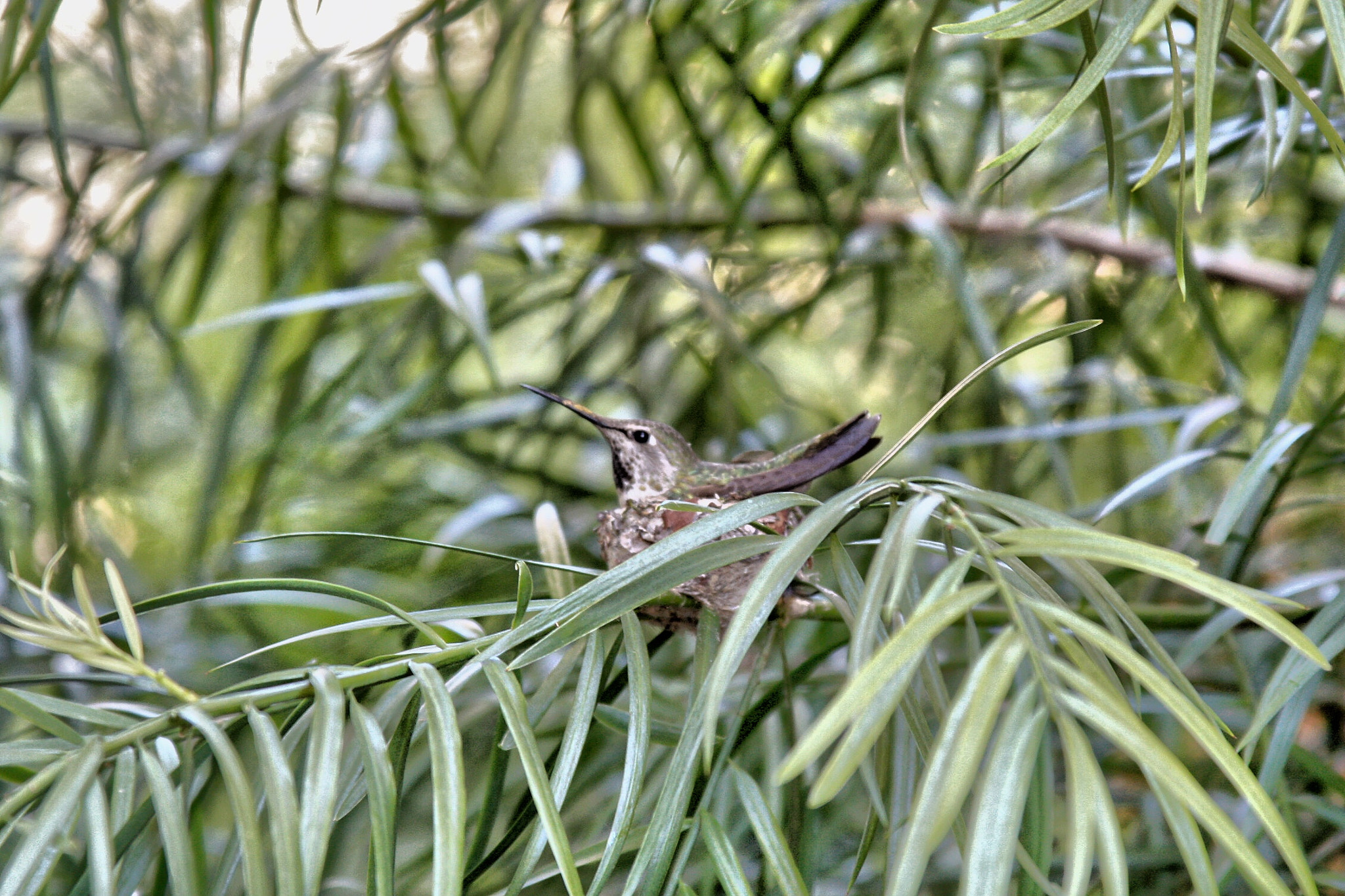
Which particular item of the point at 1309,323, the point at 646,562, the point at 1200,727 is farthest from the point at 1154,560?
the point at 1309,323

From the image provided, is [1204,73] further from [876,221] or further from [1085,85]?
[876,221]

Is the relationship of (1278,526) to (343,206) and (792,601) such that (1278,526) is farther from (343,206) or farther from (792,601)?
(343,206)

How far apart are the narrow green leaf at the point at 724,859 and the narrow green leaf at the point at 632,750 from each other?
0.04m

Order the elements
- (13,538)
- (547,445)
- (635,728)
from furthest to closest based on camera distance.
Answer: (547,445) → (13,538) → (635,728)

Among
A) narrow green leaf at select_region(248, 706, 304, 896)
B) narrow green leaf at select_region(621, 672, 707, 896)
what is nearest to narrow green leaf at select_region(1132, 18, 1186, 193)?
narrow green leaf at select_region(621, 672, 707, 896)

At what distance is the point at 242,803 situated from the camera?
298 millimetres

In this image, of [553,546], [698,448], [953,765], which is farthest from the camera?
[698,448]

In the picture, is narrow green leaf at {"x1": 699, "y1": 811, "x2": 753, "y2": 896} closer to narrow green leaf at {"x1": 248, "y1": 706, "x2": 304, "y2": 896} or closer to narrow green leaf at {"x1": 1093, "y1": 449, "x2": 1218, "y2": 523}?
narrow green leaf at {"x1": 248, "y1": 706, "x2": 304, "y2": 896}

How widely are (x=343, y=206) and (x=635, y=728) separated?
1165 mm

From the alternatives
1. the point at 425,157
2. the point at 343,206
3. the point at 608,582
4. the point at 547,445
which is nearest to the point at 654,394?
the point at 547,445

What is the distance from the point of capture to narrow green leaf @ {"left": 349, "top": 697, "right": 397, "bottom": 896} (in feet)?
1.01

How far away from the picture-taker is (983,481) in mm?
1081

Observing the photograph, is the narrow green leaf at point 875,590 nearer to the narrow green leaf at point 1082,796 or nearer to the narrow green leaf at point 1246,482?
the narrow green leaf at point 1082,796

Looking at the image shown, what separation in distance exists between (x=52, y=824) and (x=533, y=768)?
0.14 m
